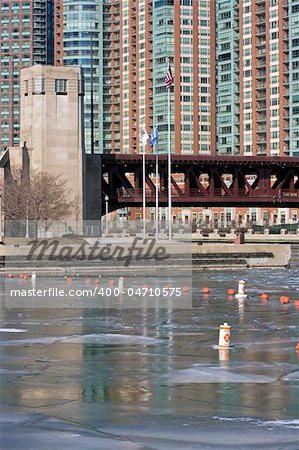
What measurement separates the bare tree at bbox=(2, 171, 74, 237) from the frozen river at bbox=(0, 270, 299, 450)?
2197 inches

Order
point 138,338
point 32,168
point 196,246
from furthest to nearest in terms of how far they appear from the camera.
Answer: point 32,168 → point 196,246 → point 138,338

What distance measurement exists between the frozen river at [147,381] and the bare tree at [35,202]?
5580 cm

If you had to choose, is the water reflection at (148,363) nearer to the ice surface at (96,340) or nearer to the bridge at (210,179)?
the ice surface at (96,340)

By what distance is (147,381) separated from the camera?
16.5 meters

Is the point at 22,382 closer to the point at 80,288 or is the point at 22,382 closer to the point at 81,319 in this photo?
the point at 81,319

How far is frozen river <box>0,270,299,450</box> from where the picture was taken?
40.7 feet

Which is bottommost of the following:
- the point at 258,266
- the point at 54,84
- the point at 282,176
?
the point at 258,266

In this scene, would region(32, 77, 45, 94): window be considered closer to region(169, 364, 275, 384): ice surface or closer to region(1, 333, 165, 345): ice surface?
region(1, 333, 165, 345): ice surface

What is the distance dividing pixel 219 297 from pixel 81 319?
31.5ft

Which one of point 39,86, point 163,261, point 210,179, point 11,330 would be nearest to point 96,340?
point 11,330

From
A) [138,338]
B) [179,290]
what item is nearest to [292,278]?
[179,290]

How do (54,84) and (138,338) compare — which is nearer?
(138,338)

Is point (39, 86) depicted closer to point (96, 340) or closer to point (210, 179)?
point (210, 179)

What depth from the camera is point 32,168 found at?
343 feet
